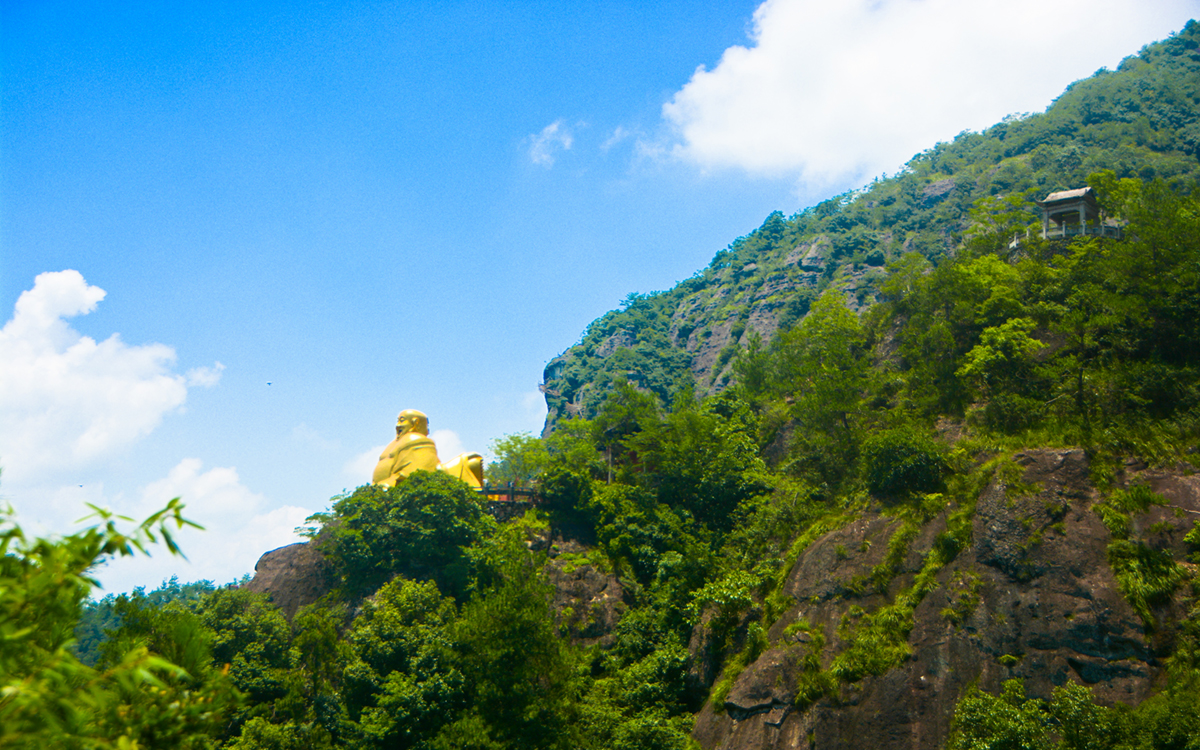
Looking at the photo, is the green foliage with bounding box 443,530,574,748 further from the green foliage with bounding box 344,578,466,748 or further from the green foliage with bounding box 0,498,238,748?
the green foliage with bounding box 0,498,238,748

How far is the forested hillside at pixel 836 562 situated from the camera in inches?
862

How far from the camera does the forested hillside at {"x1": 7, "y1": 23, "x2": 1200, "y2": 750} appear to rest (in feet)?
71.9

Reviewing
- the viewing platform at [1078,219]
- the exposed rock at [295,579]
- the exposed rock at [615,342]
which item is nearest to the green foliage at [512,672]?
the exposed rock at [295,579]

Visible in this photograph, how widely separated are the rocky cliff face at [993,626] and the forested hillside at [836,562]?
75mm

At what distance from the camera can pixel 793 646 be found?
83.7ft

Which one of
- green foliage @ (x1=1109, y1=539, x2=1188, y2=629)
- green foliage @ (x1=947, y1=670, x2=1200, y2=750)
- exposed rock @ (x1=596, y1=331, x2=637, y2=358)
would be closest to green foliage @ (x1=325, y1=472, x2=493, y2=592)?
green foliage @ (x1=947, y1=670, x2=1200, y2=750)

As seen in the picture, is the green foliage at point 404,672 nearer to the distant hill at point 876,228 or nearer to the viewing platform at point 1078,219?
the viewing platform at point 1078,219

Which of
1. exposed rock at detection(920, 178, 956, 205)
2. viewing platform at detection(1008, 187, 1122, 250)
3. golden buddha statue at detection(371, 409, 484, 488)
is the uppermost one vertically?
exposed rock at detection(920, 178, 956, 205)

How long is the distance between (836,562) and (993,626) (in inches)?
220

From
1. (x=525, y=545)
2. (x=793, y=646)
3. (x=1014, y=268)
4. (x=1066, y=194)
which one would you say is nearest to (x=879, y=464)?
(x=793, y=646)

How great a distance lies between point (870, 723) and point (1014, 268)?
21.7 m

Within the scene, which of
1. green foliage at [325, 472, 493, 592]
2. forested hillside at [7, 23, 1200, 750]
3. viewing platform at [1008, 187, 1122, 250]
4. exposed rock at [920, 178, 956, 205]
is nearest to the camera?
forested hillside at [7, 23, 1200, 750]

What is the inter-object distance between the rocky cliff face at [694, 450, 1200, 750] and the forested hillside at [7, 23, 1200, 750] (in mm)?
75

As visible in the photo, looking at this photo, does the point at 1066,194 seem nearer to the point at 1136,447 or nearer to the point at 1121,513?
the point at 1136,447
